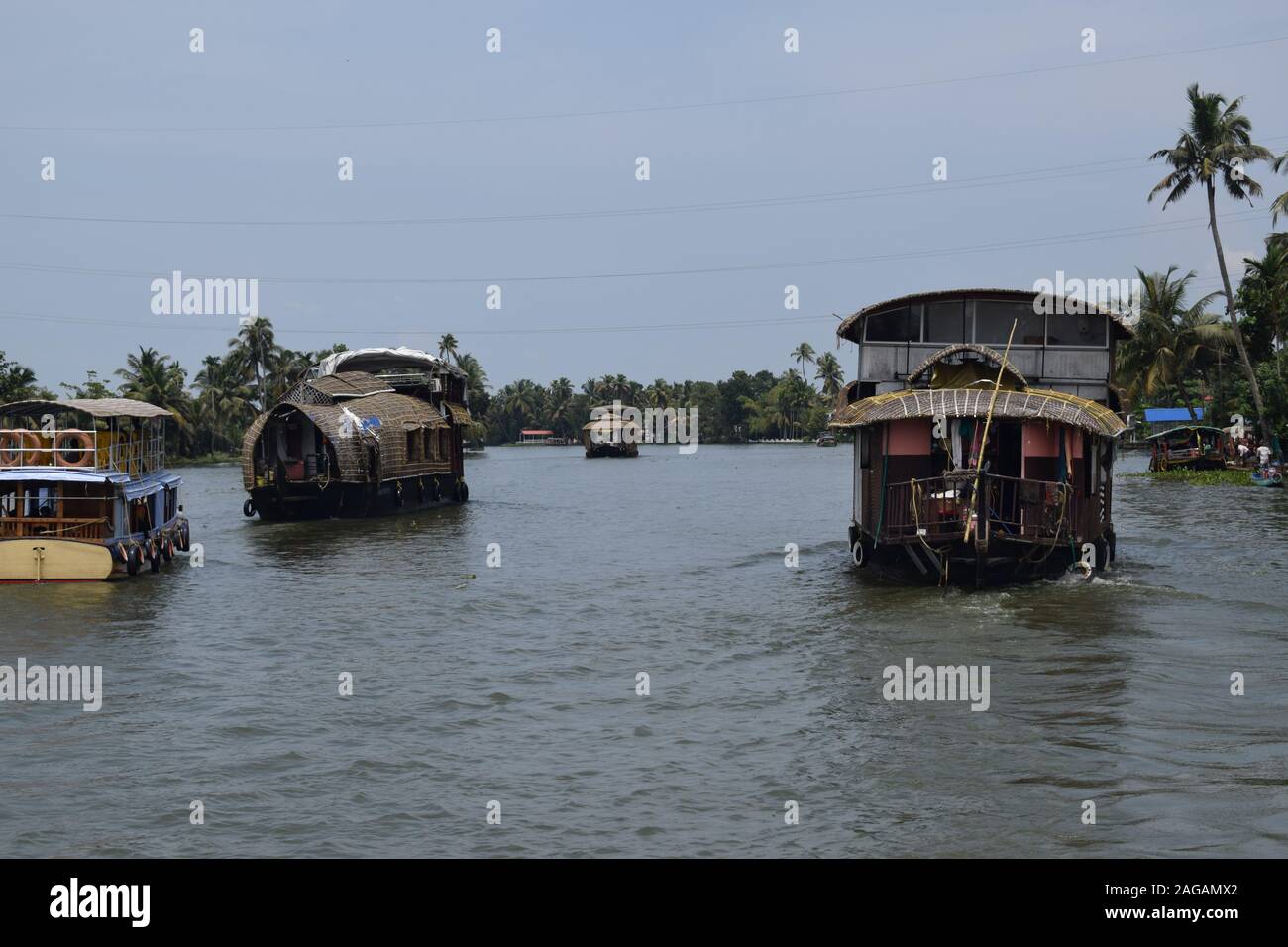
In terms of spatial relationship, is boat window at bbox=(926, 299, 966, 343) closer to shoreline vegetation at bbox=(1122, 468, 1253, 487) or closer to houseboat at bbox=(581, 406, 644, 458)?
shoreline vegetation at bbox=(1122, 468, 1253, 487)

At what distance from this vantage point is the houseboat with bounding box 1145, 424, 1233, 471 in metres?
53.2

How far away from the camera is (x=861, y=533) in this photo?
958 inches

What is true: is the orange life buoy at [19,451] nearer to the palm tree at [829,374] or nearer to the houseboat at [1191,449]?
the houseboat at [1191,449]

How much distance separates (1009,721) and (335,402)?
1250 inches

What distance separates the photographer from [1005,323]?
23781 mm

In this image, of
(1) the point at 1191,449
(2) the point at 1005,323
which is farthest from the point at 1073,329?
(1) the point at 1191,449

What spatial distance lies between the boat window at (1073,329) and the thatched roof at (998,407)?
7.04ft

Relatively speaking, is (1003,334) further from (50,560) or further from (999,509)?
(50,560)

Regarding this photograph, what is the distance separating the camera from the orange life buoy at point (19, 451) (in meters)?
24.2

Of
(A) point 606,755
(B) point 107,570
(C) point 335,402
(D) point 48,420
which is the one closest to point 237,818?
(A) point 606,755

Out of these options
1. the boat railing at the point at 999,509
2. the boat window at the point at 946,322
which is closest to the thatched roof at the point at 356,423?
the boat window at the point at 946,322

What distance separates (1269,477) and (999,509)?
2963 cm

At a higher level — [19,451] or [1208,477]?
[19,451]

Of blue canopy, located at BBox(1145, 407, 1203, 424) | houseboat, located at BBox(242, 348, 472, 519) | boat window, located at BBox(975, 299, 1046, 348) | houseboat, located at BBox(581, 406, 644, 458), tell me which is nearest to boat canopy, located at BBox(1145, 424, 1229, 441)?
blue canopy, located at BBox(1145, 407, 1203, 424)
